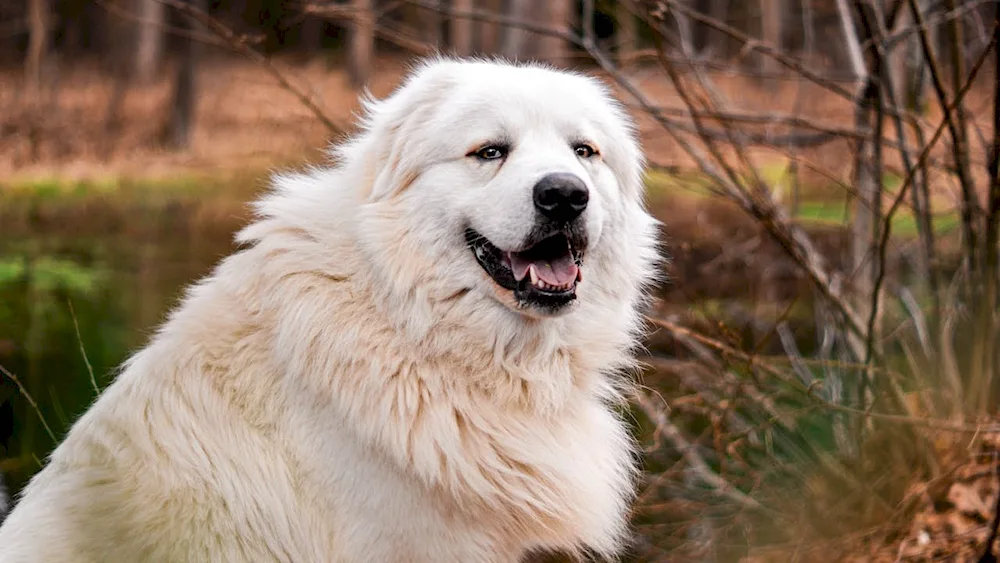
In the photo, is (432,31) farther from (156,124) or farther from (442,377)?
(156,124)

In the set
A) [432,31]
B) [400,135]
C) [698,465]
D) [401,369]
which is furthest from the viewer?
[432,31]

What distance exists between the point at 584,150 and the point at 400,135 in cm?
58

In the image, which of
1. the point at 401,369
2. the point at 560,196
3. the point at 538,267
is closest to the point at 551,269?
the point at 538,267

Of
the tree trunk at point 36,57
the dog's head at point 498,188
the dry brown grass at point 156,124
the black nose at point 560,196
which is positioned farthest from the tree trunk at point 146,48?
the black nose at point 560,196

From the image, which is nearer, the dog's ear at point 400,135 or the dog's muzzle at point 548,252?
the dog's muzzle at point 548,252

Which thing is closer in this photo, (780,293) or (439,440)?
(439,440)

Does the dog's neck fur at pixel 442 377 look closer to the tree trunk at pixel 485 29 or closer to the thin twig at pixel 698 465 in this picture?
the thin twig at pixel 698 465

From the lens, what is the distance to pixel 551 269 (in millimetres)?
3172

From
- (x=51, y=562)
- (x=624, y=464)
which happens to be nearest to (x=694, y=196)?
(x=624, y=464)

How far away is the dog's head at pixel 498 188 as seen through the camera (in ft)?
10.0

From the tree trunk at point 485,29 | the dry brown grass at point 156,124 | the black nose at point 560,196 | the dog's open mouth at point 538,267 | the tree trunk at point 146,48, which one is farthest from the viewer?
the tree trunk at point 485,29

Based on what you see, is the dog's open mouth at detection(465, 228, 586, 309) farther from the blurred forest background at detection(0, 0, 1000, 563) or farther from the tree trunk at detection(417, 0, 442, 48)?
the tree trunk at detection(417, 0, 442, 48)

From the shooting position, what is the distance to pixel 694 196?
49.2 feet

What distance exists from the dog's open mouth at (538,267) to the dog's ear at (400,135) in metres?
0.28
